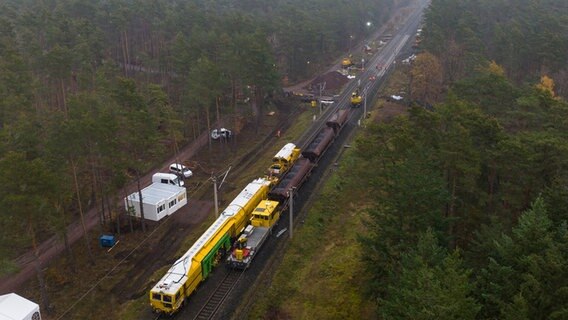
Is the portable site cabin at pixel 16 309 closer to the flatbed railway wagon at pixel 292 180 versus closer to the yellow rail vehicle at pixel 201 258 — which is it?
the yellow rail vehicle at pixel 201 258

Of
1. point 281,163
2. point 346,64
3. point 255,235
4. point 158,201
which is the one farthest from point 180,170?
point 346,64

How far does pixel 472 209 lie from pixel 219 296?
20292mm

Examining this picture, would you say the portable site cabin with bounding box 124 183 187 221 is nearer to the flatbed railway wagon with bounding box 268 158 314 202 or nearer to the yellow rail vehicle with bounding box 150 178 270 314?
the yellow rail vehicle with bounding box 150 178 270 314

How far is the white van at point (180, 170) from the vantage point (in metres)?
63.3

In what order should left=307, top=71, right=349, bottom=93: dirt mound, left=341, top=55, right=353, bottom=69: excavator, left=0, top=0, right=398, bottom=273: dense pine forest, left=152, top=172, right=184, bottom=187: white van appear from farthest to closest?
left=341, top=55, right=353, bottom=69: excavator < left=307, top=71, right=349, bottom=93: dirt mound < left=152, top=172, right=184, bottom=187: white van < left=0, top=0, right=398, bottom=273: dense pine forest

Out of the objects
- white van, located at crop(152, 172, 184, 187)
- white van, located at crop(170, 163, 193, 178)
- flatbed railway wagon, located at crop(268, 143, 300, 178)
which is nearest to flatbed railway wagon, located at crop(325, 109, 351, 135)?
flatbed railway wagon, located at crop(268, 143, 300, 178)

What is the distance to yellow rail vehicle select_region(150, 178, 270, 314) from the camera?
36.0 meters

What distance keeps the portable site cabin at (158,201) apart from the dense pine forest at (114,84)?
9.99 feet

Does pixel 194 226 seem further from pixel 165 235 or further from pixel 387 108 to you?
pixel 387 108

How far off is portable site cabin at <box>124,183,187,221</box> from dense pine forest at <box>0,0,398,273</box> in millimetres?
3044

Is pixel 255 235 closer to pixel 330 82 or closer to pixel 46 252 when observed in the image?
pixel 46 252

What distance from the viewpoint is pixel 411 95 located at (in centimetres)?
8119

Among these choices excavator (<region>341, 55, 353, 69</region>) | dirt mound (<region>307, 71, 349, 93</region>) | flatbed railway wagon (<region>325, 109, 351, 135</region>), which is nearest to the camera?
flatbed railway wagon (<region>325, 109, 351, 135</region>)

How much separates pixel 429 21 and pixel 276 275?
75550 mm
